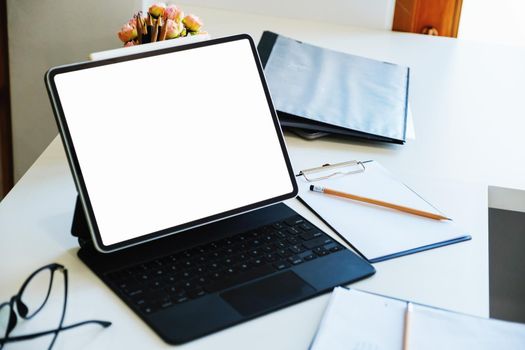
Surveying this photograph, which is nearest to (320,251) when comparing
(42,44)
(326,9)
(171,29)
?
(171,29)

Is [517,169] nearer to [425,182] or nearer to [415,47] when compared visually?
[425,182]

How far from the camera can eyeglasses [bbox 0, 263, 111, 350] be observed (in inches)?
31.8

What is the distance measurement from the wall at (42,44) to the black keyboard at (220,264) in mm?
664

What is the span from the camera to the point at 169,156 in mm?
977

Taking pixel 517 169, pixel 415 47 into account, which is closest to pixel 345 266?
pixel 517 169

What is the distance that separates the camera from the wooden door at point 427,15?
184cm

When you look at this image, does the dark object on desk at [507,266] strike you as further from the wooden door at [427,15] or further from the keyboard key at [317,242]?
the keyboard key at [317,242]

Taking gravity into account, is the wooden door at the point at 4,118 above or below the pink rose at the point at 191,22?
below

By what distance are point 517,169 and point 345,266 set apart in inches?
17.5

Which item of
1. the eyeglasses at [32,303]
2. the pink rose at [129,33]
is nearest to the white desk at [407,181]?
the eyeglasses at [32,303]

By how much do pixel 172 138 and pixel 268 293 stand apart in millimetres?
229

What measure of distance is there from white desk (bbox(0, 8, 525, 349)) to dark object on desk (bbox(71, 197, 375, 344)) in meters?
0.01

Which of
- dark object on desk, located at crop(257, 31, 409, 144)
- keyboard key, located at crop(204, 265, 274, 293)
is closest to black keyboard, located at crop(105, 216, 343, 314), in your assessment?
keyboard key, located at crop(204, 265, 274, 293)

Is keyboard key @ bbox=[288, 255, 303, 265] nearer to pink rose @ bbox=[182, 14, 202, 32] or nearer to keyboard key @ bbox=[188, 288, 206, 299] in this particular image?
keyboard key @ bbox=[188, 288, 206, 299]
